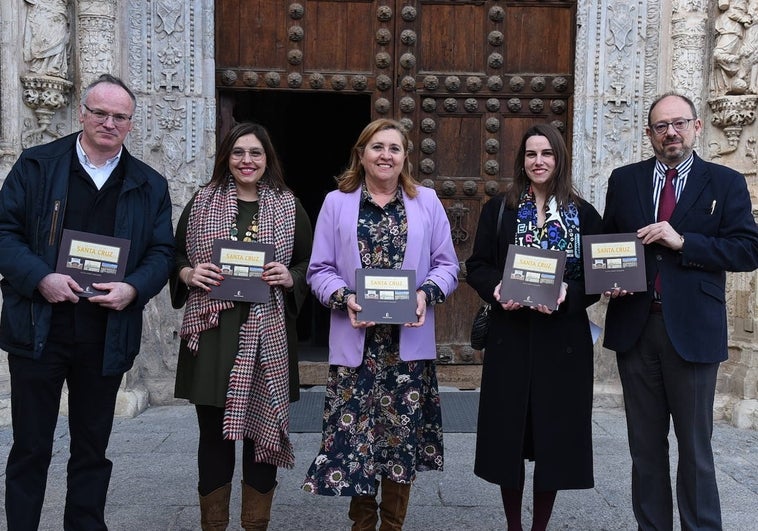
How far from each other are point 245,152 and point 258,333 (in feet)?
2.55

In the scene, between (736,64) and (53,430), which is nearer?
(53,430)

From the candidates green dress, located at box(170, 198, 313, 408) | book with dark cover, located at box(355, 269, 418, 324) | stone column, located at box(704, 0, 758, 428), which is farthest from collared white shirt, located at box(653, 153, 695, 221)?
stone column, located at box(704, 0, 758, 428)

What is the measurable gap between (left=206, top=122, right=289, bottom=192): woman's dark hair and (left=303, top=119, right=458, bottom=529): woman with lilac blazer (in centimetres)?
31

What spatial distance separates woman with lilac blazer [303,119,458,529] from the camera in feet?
11.1

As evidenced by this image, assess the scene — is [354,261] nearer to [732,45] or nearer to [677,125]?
[677,125]

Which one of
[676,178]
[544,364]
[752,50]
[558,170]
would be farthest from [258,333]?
[752,50]

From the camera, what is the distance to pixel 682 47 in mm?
6102

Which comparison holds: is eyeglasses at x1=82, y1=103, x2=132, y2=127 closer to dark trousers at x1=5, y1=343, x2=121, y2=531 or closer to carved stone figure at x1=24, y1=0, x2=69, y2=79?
dark trousers at x1=5, y1=343, x2=121, y2=531

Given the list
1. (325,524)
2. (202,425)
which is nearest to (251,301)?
(202,425)

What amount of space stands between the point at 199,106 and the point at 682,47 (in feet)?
12.0

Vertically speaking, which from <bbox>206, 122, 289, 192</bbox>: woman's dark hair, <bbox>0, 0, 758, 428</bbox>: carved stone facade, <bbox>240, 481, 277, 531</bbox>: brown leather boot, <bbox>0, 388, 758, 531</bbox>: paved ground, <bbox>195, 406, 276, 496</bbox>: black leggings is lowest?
<bbox>0, 388, 758, 531</bbox>: paved ground

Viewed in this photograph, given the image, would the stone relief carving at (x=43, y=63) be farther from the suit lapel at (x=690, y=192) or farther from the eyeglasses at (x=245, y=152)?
the suit lapel at (x=690, y=192)

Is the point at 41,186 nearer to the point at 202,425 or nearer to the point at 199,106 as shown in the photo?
the point at 202,425

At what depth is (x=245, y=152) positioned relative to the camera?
3.50 m
